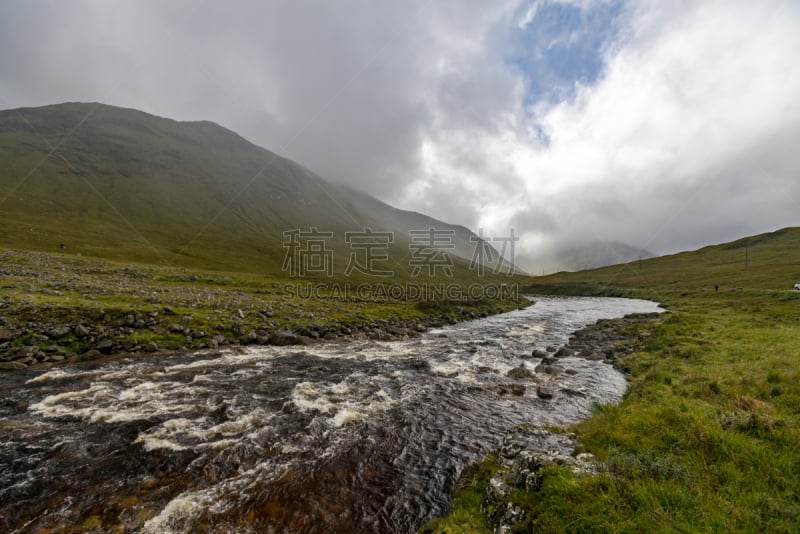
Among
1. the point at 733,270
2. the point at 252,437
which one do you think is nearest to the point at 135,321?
the point at 252,437

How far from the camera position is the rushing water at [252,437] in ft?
30.5

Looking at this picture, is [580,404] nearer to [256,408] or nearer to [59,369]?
[256,408]

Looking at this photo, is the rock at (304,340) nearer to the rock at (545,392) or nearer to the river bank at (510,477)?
the rock at (545,392)

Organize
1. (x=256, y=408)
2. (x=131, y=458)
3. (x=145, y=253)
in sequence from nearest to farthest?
(x=131, y=458)
(x=256, y=408)
(x=145, y=253)

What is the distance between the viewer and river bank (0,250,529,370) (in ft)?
74.1

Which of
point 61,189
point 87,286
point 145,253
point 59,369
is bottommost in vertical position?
point 59,369

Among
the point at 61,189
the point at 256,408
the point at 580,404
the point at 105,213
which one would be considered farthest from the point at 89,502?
the point at 61,189

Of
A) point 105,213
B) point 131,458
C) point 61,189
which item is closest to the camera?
point 131,458

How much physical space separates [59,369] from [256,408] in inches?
572

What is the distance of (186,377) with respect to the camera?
19797 millimetres

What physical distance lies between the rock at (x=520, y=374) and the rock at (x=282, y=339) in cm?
1967

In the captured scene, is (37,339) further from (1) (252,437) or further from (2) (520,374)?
(2) (520,374)

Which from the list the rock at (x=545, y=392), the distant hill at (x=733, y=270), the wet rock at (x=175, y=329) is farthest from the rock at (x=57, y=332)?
the distant hill at (x=733, y=270)

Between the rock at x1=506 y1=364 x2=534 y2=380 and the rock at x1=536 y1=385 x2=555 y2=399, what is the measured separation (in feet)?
7.72
